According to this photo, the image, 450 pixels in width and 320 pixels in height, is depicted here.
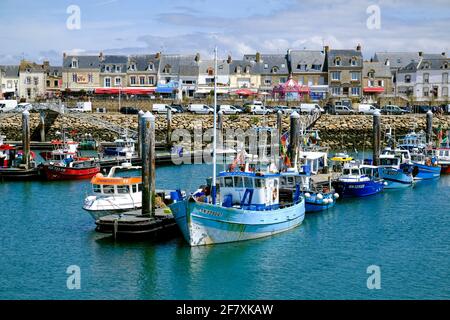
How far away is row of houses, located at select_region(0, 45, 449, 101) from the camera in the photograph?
99938mm

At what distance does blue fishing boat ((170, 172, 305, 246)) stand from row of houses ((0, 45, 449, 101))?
61727 mm

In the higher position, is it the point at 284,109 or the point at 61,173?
the point at 284,109

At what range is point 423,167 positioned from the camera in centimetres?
5712

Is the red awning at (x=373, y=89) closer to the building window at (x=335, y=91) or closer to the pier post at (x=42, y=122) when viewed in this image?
the building window at (x=335, y=91)

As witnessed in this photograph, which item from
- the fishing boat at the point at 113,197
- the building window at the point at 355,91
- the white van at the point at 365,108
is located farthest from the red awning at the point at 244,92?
the fishing boat at the point at 113,197

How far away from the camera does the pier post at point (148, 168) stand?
3578 cm

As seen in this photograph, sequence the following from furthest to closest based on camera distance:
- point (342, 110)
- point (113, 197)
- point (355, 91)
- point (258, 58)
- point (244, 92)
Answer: point (258, 58) < point (355, 91) < point (244, 92) < point (342, 110) < point (113, 197)

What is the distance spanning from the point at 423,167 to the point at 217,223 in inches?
1085

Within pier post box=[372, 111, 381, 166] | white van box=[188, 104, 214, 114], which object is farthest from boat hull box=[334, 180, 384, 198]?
white van box=[188, 104, 214, 114]

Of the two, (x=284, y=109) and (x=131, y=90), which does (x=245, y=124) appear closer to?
(x=284, y=109)

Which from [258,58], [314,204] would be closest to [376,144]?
[314,204]

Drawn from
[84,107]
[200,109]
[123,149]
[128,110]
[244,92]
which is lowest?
[123,149]

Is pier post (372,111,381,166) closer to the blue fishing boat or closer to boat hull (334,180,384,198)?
boat hull (334,180,384,198)
